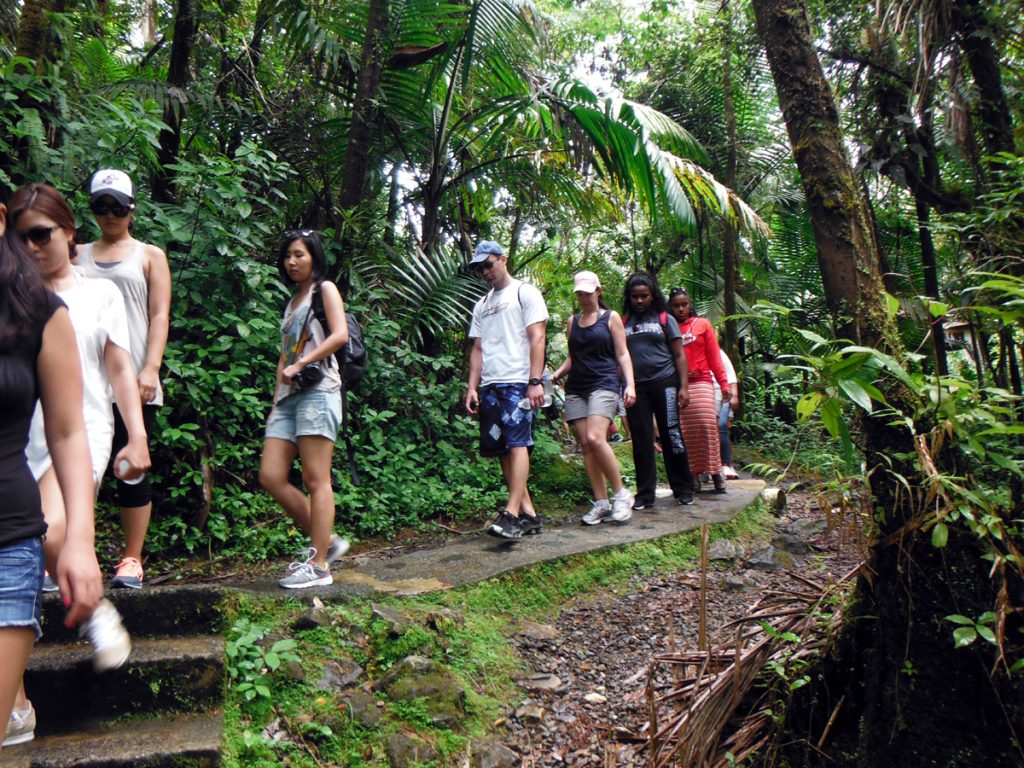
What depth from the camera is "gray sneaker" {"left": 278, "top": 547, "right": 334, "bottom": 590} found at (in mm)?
3742

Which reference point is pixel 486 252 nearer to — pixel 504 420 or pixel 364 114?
pixel 504 420

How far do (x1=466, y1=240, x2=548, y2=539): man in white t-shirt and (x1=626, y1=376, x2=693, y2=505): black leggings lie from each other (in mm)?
1353

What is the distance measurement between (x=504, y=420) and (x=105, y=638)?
324 cm

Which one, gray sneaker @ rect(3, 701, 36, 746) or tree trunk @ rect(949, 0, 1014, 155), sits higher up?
tree trunk @ rect(949, 0, 1014, 155)

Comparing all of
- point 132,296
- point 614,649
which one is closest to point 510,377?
point 614,649

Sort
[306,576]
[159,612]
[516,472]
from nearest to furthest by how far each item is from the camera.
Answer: [159,612] → [306,576] → [516,472]

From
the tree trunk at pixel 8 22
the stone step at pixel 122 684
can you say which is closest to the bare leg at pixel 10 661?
the stone step at pixel 122 684

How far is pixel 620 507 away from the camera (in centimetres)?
568

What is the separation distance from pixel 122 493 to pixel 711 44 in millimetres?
9327

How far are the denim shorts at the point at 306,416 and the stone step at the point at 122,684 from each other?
3.70 ft

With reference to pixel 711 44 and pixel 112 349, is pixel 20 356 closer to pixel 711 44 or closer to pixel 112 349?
pixel 112 349

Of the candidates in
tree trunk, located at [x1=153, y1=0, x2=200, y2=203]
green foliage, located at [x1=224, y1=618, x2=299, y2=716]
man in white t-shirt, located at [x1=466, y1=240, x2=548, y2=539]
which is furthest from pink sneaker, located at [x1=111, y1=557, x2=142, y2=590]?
tree trunk, located at [x1=153, y1=0, x2=200, y2=203]

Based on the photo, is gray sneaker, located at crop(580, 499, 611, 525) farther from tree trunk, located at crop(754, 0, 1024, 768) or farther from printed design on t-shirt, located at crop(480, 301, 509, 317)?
tree trunk, located at crop(754, 0, 1024, 768)

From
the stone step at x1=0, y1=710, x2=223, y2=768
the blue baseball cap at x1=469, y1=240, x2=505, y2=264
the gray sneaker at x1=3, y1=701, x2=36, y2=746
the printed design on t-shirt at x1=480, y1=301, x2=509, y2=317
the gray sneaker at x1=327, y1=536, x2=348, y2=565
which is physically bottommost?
the stone step at x1=0, y1=710, x2=223, y2=768
